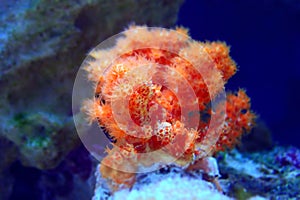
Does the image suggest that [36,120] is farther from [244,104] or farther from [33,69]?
[244,104]

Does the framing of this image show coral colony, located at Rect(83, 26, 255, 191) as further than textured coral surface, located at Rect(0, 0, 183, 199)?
No

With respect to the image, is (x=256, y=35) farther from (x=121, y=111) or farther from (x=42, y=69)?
(x=121, y=111)

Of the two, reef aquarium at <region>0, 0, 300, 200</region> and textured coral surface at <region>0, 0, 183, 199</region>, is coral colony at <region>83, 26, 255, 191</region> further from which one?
textured coral surface at <region>0, 0, 183, 199</region>

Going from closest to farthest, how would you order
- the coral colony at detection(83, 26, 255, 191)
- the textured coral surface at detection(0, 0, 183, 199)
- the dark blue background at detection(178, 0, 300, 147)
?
1. the coral colony at detection(83, 26, 255, 191)
2. the textured coral surface at detection(0, 0, 183, 199)
3. the dark blue background at detection(178, 0, 300, 147)

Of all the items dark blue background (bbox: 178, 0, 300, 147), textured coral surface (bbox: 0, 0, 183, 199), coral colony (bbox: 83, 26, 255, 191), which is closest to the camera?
coral colony (bbox: 83, 26, 255, 191)

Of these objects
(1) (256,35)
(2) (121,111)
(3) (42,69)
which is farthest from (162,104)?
(1) (256,35)

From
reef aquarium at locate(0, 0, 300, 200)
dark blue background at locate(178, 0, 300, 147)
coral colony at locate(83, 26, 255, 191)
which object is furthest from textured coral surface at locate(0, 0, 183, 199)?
dark blue background at locate(178, 0, 300, 147)

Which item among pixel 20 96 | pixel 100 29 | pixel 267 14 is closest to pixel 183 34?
pixel 100 29

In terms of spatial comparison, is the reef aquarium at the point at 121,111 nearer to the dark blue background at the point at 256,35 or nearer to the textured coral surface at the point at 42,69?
the textured coral surface at the point at 42,69
